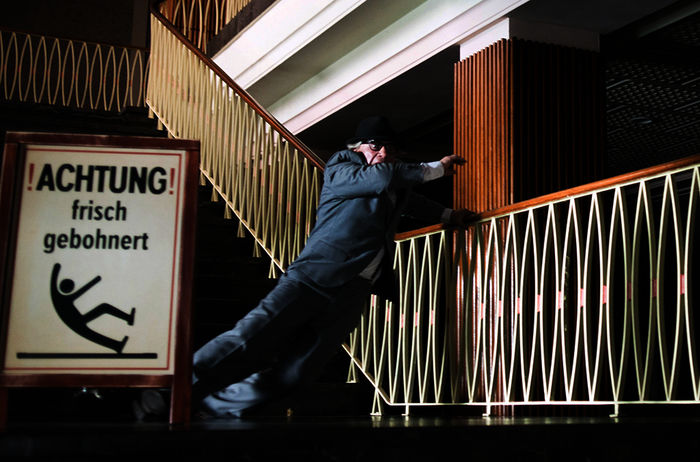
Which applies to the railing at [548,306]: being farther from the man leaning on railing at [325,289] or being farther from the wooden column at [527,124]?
the man leaning on railing at [325,289]

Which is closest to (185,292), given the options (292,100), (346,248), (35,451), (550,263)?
(35,451)

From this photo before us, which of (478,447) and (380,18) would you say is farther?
(380,18)

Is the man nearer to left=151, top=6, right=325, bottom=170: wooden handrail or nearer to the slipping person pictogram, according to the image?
the slipping person pictogram

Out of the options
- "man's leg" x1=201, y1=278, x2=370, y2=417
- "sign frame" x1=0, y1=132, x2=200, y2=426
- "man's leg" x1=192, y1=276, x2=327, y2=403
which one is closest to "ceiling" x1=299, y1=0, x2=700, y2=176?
A: "man's leg" x1=201, y1=278, x2=370, y2=417

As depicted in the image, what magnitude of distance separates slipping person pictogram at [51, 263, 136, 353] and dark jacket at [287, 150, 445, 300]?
5.56 ft

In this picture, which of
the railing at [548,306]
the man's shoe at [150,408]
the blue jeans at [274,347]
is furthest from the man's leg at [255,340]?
the railing at [548,306]

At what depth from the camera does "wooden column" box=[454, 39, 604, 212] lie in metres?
5.91

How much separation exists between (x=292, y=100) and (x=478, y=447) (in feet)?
25.4

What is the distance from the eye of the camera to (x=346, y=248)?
13.2 ft

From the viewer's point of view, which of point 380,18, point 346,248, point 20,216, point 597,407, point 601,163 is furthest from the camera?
point 380,18

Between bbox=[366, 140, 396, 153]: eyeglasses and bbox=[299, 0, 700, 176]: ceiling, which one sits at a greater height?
bbox=[299, 0, 700, 176]: ceiling

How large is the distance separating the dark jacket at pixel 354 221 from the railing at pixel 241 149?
2.06 metres

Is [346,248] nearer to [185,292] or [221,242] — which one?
[185,292]

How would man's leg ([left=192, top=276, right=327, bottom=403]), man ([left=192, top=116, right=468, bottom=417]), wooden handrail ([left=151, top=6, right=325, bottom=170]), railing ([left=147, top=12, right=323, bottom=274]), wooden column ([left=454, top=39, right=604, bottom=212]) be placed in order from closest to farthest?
man's leg ([left=192, top=276, right=327, bottom=403])
man ([left=192, top=116, right=468, bottom=417])
wooden column ([left=454, top=39, right=604, bottom=212])
wooden handrail ([left=151, top=6, right=325, bottom=170])
railing ([left=147, top=12, right=323, bottom=274])
